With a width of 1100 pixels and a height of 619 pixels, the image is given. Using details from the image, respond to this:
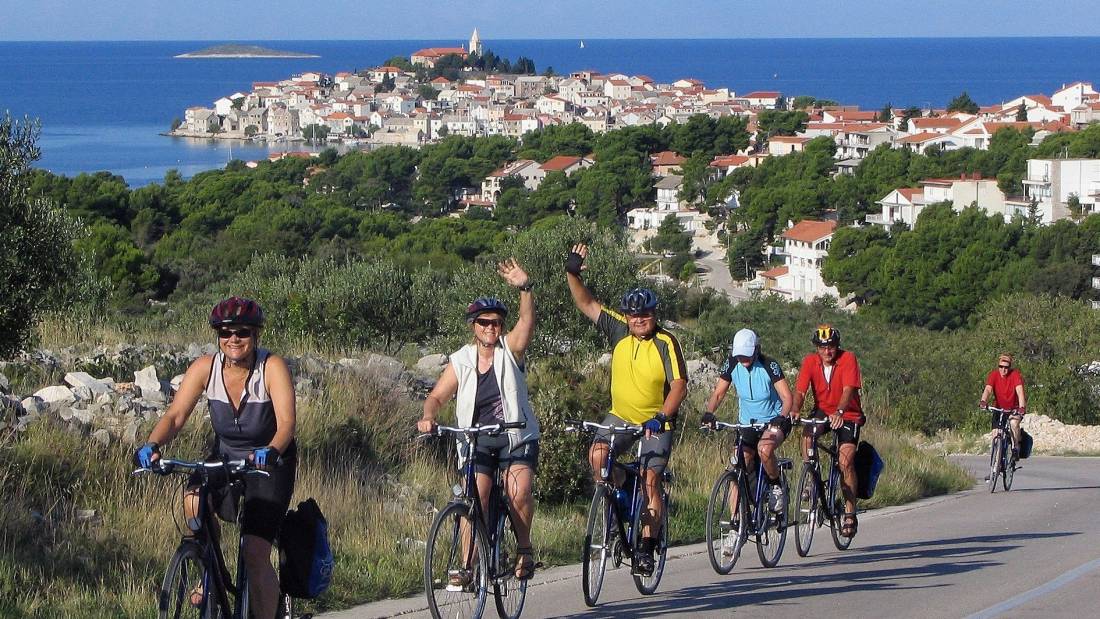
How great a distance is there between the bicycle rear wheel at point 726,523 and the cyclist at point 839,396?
0.81 metres

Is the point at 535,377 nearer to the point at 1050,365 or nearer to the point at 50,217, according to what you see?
the point at 50,217

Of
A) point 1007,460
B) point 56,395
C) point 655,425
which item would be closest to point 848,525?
point 655,425

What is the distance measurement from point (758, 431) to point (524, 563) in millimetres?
2153

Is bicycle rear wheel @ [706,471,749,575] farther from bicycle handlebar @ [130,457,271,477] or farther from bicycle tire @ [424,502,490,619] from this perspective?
bicycle handlebar @ [130,457,271,477]

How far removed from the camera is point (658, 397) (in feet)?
22.5

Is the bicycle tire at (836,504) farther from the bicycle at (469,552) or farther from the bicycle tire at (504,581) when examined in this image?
the bicycle at (469,552)

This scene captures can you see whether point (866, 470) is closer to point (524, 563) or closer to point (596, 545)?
point (596, 545)

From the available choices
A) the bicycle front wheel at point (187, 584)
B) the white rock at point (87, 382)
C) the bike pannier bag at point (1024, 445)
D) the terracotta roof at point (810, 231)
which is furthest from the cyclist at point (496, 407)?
the terracotta roof at point (810, 231)

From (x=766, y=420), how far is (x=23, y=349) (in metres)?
6.00

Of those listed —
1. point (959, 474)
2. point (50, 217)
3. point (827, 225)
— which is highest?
point (827, 225)

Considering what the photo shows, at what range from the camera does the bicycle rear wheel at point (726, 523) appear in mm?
7562

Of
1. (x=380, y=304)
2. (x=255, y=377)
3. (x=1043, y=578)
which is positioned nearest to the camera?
(x=255, y=377)

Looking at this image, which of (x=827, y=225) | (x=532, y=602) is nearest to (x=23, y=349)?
(x=532, y=602)

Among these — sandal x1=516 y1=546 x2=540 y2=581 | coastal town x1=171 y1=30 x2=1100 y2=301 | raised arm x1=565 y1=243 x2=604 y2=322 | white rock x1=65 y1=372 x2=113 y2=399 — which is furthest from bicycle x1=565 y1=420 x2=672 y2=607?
coastal town x1=171 y1=30 x2=1100 y2=301
